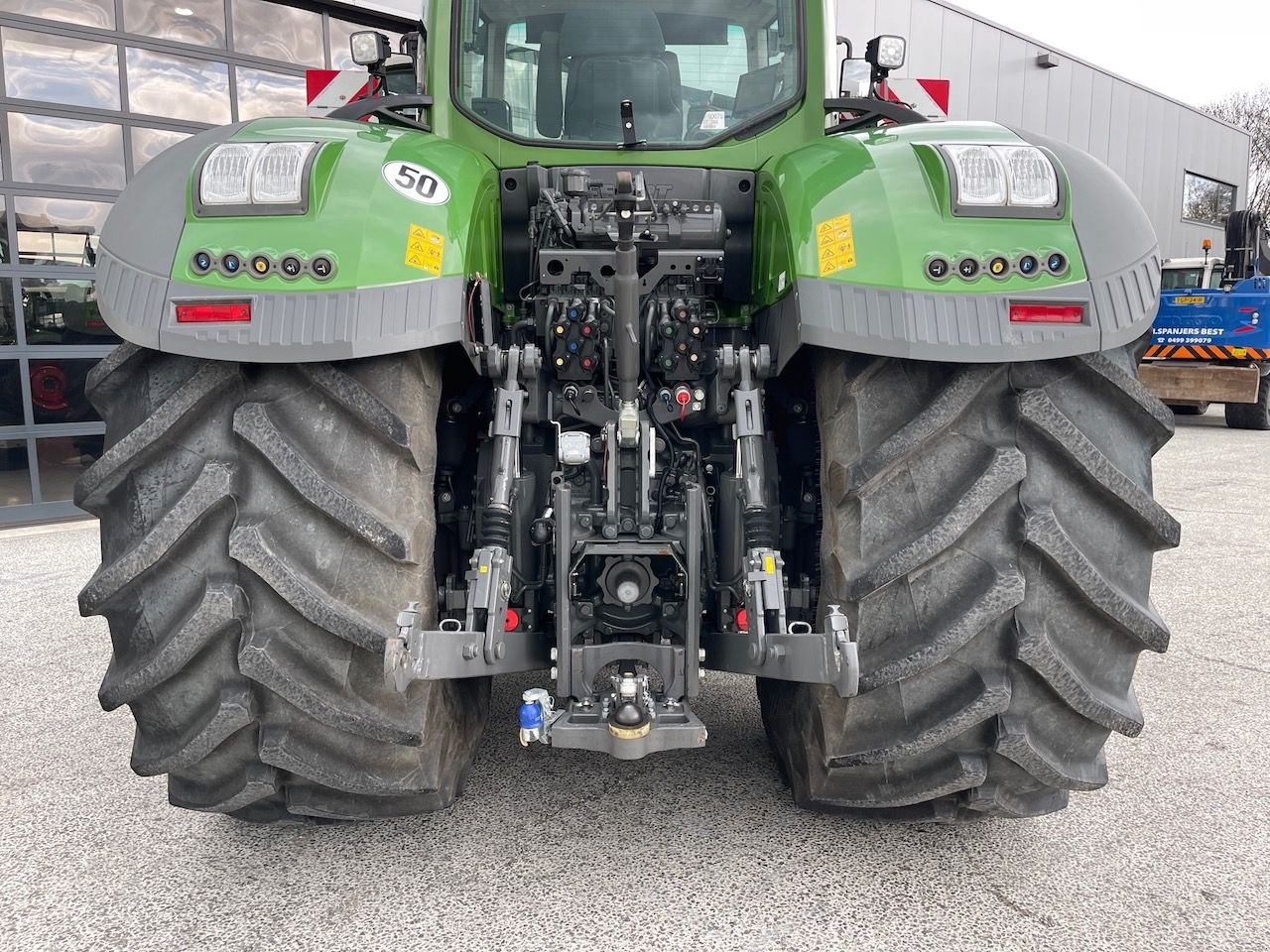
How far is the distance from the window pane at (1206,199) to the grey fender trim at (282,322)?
1063 inches

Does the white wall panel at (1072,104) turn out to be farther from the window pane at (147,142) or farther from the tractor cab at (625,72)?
the tractor cab at (625,72)

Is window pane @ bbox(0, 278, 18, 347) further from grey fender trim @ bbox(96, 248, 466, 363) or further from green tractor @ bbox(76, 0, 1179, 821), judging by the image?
grey fender trim @ bbox(96, 248, 466, 363)

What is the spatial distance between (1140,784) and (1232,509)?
19.3 feet

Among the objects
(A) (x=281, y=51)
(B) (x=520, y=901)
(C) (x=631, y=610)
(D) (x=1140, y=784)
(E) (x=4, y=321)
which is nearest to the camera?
(B) (x=520, y=901)

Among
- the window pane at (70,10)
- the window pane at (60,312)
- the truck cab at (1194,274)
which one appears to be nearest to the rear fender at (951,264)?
the window pane at (60,312)

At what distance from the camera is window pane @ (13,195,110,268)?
7.37 m

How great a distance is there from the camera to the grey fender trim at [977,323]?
1919 millimetres

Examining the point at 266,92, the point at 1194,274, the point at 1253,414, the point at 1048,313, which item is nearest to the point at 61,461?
the point at 266,92

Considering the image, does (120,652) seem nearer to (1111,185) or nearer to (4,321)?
(1111,185)

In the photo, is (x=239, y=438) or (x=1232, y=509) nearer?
(x=239, y=438)

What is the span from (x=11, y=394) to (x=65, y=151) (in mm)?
1949

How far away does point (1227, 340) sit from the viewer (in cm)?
1300

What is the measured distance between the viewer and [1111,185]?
2.11 meters

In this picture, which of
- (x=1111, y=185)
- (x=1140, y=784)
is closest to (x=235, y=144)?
(x=1111, y=185)
